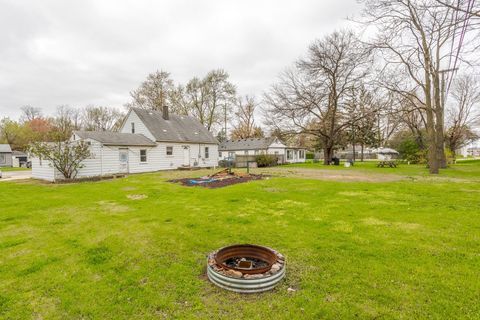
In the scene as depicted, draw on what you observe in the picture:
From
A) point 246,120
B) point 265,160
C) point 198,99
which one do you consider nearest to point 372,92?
point 265,160

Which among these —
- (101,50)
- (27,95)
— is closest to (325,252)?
(101,50)

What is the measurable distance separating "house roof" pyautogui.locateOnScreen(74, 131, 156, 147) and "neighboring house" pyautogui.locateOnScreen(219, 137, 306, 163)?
11912mm

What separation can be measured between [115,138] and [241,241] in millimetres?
15762

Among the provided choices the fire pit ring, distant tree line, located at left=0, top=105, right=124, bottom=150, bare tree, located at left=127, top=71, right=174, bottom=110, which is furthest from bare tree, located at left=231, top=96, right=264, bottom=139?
the fire pit ring

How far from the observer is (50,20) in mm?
12070

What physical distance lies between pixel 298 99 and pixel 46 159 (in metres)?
21.5

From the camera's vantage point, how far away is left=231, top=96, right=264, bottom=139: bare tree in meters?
44.5

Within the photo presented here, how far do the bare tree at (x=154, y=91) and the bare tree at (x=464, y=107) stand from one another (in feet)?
119

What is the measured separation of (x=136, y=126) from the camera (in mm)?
21344

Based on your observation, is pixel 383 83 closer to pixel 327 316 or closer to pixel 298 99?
pixel 298 99

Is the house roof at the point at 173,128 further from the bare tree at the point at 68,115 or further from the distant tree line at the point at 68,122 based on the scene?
the bare tree at the point at 68,115

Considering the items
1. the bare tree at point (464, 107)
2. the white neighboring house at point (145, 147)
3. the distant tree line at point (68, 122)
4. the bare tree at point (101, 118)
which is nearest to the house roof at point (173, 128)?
the white neighboring house at point (145, 147)

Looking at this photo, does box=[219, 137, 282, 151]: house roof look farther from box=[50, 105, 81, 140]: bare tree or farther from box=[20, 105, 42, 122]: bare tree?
box=[20, 105, 42, 122]: bare tree

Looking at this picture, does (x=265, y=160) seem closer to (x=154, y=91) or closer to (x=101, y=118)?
(x=154, y=91)
